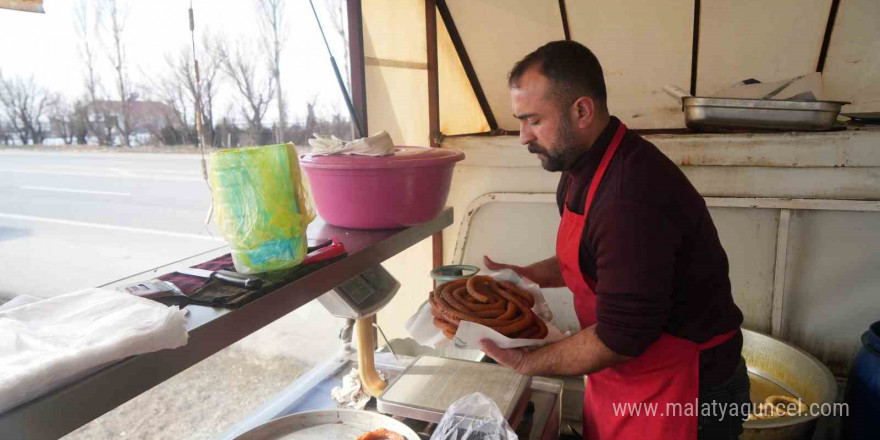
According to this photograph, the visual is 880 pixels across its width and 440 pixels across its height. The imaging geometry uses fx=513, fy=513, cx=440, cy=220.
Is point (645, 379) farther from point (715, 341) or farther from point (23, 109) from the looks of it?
point (23, 109)

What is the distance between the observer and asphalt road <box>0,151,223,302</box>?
5.80m

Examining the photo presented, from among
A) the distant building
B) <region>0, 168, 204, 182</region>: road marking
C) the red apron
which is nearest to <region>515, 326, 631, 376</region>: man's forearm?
the red apron

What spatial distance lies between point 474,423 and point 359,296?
449 mm

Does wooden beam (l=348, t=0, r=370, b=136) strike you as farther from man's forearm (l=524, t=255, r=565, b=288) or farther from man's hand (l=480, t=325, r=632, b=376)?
man's hand (l=480, t=325, r=632, b=376)

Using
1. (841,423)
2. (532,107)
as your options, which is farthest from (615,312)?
(841,423)

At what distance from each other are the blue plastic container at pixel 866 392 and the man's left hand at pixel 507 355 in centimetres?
166

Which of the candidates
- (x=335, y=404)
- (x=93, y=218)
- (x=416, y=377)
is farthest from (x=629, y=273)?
(x=93, y=218)

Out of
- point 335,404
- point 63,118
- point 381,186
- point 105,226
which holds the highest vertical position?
point 63,118

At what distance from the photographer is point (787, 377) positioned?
2.44 metres

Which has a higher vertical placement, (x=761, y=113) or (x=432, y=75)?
(x=432, y=75)

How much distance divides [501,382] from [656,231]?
0.55m

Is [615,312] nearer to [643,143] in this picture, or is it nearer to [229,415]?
[643,143]

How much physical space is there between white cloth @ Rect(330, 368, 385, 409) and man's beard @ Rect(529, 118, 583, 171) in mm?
800

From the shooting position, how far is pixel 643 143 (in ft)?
4.43
